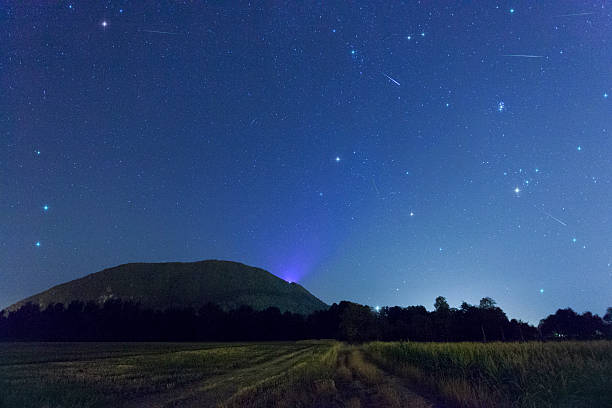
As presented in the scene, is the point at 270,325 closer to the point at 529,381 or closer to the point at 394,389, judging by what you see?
the point at 394,389

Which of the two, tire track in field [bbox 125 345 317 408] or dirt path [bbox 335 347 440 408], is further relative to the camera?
tire track in field [bbox 125 345 317 408]

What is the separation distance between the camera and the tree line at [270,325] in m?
93.8

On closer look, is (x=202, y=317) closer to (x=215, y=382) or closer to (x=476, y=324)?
(x=476, y=324)

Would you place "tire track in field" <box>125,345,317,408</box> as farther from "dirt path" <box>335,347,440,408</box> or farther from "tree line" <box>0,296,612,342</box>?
"tree line" <box>0,296,612,342</box>

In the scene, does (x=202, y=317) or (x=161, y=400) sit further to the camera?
(x=202, y=317)

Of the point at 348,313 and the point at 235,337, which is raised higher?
the point at 348,313

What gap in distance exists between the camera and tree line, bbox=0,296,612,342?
308 ft

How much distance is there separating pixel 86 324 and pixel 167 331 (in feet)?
94.5

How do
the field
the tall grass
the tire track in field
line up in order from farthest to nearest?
the tire track in field → the field → the tall grass

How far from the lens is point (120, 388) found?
49.5ft

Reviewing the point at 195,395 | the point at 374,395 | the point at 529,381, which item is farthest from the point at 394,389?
the point at 195,395

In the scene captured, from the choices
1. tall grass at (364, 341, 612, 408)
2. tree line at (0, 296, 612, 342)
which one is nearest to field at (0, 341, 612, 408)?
tall grass at (364, 341, 612, 408)

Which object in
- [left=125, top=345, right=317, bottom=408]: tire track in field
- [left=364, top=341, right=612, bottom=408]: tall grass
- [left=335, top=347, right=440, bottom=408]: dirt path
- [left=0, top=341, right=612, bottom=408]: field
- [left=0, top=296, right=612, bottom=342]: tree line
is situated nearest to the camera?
[left=364, top=341, right=612, bottom=408]: tall grass

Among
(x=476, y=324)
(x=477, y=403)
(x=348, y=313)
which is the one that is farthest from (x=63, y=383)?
(x=476, y=324)
